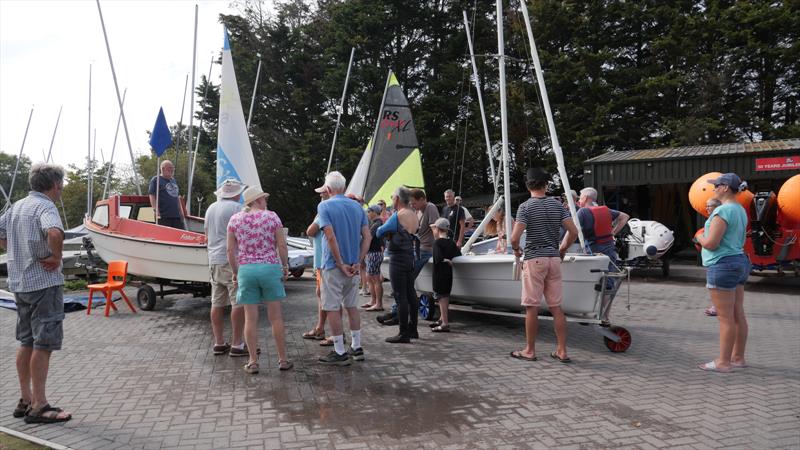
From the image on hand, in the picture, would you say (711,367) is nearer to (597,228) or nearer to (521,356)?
(521,356)

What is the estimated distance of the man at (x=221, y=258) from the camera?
5.72 meters

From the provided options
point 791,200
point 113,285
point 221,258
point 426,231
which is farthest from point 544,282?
point 791,200

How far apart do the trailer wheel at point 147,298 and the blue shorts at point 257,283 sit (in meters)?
4.46

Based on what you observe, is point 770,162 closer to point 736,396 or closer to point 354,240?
point 736,396

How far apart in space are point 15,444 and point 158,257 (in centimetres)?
514

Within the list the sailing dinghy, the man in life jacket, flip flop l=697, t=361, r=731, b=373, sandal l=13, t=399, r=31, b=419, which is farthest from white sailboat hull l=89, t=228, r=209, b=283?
flip flop l=697, t=361, r=731, b=373

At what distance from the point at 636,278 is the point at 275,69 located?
2394 centimetres

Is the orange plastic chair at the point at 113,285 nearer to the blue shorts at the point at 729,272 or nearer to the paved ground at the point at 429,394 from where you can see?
the paved ground at the point at 429,394

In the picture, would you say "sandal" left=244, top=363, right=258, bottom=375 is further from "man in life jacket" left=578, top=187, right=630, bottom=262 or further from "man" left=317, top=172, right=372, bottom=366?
"man in life jacket" left=578, top=187, right=630, bottom=262

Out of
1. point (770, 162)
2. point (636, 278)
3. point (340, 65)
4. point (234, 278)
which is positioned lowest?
point (636, 278)

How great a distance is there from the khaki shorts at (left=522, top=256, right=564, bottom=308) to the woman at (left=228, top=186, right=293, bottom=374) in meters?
2.38

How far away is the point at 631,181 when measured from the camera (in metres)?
16.9

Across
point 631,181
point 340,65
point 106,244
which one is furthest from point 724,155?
point 340,65

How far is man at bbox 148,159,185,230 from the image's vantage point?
8.74m
